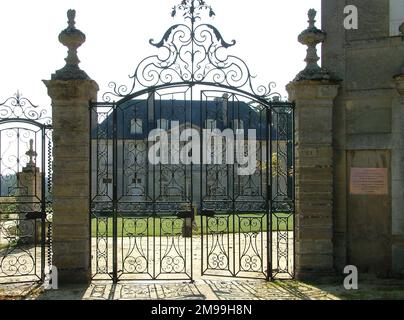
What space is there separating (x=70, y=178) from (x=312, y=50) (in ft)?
15.6

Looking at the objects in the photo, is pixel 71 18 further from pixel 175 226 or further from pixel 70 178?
pixel 175 226

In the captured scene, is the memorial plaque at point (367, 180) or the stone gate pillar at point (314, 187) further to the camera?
the memorial plaque at point (367, 180)

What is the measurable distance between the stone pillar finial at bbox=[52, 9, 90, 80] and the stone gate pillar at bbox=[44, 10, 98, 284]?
2 centimetres

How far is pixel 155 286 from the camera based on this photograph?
27.5 ft

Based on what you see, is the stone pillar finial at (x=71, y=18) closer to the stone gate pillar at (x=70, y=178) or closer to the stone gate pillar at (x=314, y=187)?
the stone gate pillar at (x=70, y=178)

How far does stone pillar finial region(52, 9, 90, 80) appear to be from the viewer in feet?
27.8

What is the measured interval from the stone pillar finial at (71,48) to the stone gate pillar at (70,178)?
0.02 metres

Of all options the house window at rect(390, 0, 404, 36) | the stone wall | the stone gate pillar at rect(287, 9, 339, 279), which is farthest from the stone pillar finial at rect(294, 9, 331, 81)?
the house window at rect(390, 0, 404, 36)

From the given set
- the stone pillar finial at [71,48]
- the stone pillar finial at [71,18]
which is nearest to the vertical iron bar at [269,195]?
the stone pillar finial at [71,48]

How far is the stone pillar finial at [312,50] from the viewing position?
28.3ft

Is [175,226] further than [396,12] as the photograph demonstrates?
Yes

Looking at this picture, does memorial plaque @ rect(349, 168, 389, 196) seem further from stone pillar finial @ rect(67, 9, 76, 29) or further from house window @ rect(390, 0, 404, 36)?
stone pillar finial @ rect(67, 9, 76, 29)

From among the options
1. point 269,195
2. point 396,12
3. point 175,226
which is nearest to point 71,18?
point 269,195

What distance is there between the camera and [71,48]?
873 centimetres
